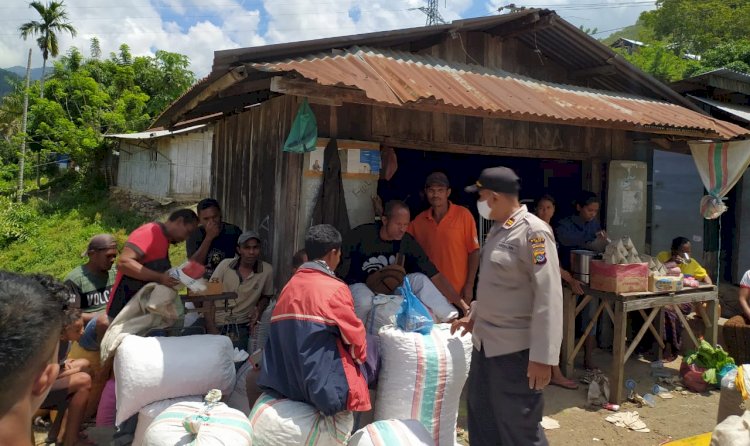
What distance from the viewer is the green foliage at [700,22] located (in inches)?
1105

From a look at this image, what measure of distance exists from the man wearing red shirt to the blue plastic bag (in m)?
1.72

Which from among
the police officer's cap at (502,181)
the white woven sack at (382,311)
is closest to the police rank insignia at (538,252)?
the police officer's cap at (502,181)

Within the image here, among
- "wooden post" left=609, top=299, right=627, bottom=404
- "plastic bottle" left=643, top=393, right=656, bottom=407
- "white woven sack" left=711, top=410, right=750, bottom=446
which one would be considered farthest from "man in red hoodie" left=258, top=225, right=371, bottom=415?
"plastic bottle" left=643, top=393, right=656, bottom=407

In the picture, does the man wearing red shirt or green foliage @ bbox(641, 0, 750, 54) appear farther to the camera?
green foliage @ bbox(641, 0, 750, 54)

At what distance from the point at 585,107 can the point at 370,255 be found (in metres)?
2.71

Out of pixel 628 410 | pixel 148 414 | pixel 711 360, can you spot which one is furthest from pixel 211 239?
pixel 711 360

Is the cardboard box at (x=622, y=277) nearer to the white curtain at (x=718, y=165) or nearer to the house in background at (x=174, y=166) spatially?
the white curtain at (x=718, y=165)

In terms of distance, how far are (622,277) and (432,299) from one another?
2265 mm

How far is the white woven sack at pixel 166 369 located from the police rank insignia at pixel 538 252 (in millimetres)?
2195

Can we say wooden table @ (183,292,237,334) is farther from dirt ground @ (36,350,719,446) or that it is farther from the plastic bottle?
the plastic bottle

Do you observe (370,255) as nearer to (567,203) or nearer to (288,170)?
(288,170)

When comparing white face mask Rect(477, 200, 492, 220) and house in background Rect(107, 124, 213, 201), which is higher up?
house in background Rect(107, 124, 213, 201)

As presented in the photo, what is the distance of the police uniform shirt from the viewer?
280 cm

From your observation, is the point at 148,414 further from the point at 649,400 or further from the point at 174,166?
the point at 174,166
